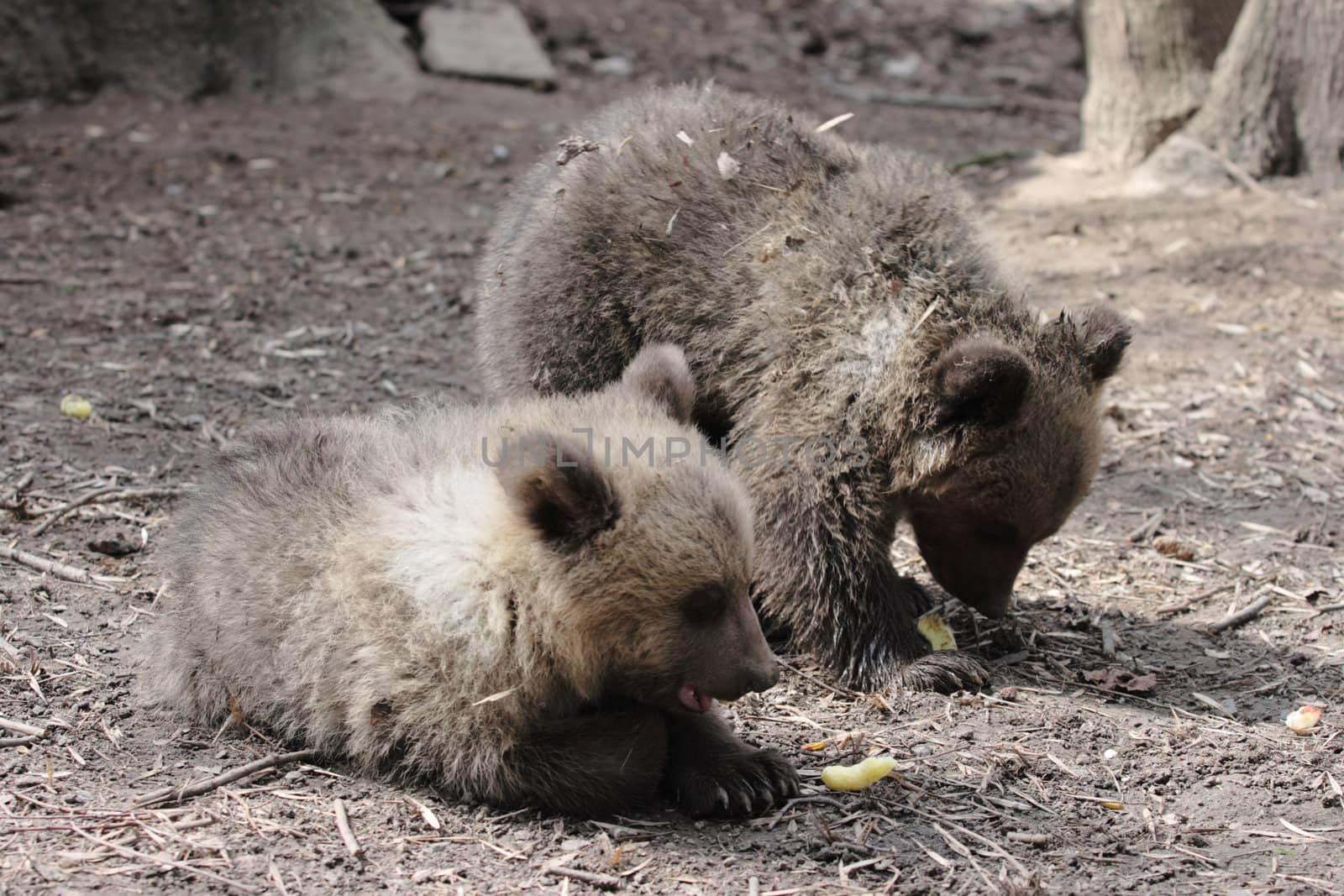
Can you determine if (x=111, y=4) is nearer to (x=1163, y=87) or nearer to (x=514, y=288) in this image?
(x=514, y=288)

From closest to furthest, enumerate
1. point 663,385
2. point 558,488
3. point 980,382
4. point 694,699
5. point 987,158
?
point 558,488, point 694,699, point 663,385, point 980,382, point 987,158

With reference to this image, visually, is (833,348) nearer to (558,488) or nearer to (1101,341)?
(1101,341)

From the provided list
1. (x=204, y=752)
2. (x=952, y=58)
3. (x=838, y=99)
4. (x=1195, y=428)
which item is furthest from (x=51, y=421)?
(x=952, y=58)

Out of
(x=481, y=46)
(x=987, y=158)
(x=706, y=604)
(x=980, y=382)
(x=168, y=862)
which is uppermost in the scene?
(x=980, y=382)

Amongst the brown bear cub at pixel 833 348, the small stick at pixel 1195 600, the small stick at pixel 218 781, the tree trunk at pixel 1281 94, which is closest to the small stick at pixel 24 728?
the small stick at pixel 218 781

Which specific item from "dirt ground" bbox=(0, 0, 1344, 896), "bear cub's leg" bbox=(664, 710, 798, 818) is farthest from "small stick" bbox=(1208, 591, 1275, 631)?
"bear cub's leg" bbox=(664, 710, 798, 818)

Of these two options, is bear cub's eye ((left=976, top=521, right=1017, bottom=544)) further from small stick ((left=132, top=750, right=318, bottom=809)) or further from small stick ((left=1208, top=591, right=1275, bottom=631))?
small stick ((left=132, top=750, right=318, bottom=809))

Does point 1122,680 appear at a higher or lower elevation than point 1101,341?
lower

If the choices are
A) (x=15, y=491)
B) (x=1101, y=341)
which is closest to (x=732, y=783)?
(x=1101, y=341)

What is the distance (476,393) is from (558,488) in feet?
12.9

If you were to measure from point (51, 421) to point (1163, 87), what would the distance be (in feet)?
30.1

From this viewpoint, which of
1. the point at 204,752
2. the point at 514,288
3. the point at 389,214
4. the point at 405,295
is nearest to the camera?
the point at 204,752

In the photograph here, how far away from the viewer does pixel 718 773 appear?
4348 millimetres

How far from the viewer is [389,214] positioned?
10914 millimetres
